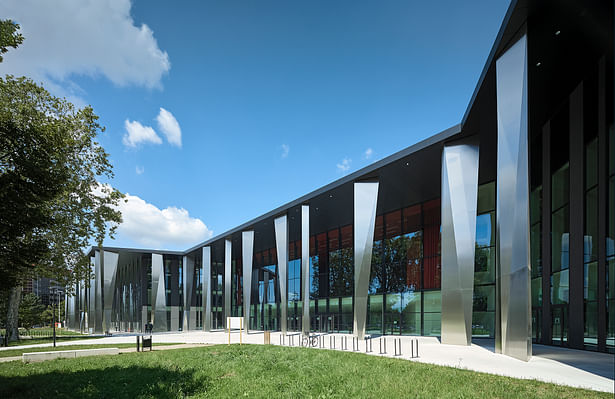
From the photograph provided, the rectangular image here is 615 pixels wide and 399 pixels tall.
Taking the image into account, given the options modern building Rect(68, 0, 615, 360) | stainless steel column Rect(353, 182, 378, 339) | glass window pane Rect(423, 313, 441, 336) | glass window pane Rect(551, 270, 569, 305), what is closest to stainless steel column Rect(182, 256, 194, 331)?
modern building Rect(68, 0, 615, 360)

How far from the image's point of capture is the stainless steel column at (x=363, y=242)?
27297 mm

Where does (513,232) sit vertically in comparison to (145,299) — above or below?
above

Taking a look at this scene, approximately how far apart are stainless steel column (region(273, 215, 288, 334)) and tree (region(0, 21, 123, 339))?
12868 millimetres

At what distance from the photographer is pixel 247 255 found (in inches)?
1640

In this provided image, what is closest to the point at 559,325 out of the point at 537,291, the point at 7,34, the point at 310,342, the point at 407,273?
the point at 537,291

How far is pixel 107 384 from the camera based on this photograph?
13.6 m

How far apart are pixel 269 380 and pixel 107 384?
5.11 m

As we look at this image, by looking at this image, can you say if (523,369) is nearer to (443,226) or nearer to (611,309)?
(611,309)

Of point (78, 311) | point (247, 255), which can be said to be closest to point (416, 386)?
point (247, 255)

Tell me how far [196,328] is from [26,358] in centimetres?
3679

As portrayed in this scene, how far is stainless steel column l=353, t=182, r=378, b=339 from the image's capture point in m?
27.3

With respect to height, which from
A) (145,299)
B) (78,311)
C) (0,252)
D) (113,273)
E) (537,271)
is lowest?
(78,311)

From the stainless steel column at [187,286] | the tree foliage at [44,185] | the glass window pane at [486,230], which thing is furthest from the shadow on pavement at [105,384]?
the stainless steel column at [187,286]

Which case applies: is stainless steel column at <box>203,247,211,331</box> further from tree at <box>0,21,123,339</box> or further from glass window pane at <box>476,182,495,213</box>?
glass window pane at <box>476,182,495,213</box>
